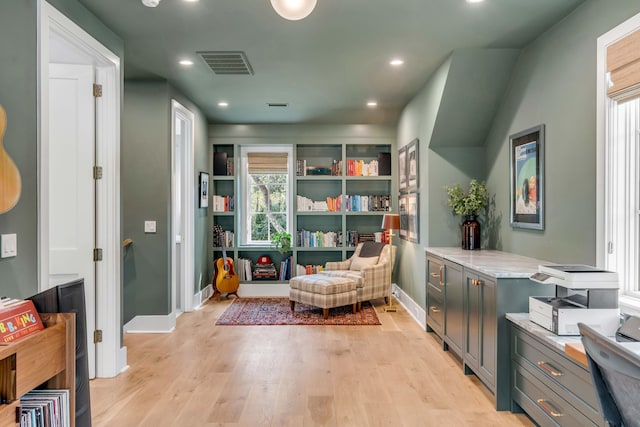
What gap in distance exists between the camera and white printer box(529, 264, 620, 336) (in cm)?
215

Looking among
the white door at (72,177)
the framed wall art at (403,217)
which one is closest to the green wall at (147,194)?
the white door at (72,177)

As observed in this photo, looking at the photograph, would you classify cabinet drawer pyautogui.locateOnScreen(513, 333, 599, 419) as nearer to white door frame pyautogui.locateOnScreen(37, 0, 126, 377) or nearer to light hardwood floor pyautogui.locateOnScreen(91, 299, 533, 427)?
light hardwood floor pyautogui.locateOnScreen(91, 299, 533, 427)

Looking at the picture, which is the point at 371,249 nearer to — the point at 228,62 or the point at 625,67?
the point at 228,62

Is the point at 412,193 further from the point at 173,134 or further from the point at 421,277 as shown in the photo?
the point at 173,134

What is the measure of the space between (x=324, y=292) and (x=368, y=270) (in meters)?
0.80

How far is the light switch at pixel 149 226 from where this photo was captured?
4578mm

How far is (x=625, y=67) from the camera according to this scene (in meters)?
2.41

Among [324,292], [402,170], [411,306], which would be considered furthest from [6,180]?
[402,170]

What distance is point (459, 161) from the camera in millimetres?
4613

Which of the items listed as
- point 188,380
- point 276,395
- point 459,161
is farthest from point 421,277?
point 188,380

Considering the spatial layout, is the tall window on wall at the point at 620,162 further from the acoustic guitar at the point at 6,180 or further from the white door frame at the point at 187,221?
→ the white door frame at the point at 187,221

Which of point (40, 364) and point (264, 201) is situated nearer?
point (40, 364)

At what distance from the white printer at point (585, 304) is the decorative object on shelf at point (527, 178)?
1.19m

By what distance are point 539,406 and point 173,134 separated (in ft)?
13.9
